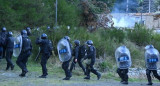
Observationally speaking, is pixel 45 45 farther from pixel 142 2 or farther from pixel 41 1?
pixel 142 2

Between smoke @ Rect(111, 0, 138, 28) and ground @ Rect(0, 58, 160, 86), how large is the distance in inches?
1139

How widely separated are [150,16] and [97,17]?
639 inches

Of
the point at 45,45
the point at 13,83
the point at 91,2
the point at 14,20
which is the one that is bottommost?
the point at 13,83

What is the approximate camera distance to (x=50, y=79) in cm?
1536

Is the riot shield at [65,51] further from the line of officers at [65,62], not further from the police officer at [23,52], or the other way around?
the police officer at [23,52]

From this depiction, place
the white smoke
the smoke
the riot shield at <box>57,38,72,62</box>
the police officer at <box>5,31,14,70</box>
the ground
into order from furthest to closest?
the smoke
the white smoke
the police officer at <box>5,31,14,70</box>
the riot shield at <box>57,38,72,62</box>
the ground

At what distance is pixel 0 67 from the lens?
18750 mm

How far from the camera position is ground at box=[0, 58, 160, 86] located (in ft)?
45.9

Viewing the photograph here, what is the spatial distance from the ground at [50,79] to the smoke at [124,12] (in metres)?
28.9

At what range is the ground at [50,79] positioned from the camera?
14.0 metres

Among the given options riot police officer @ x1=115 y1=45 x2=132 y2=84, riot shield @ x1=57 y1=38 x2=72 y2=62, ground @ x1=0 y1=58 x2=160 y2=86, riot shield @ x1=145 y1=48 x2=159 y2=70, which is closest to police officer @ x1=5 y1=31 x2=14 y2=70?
ground @ x1=0 y1=58 x2=160 y2=86

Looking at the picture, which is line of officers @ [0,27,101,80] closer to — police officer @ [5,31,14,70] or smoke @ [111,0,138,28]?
police officer @ [5,31,14,70]

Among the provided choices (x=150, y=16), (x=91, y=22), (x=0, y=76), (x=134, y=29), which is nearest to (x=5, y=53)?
(x=0, y=76)

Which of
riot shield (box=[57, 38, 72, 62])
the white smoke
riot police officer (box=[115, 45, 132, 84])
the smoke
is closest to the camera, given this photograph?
riot shield (box=[57, 38, 72, 62])
